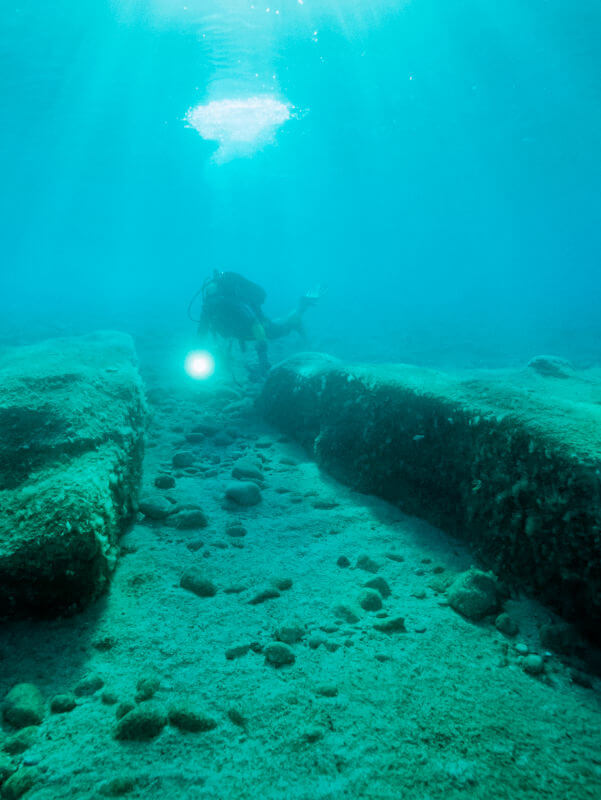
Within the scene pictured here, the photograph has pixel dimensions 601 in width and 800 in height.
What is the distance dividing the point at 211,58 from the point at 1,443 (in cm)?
2262

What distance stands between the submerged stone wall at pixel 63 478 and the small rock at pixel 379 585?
173cm

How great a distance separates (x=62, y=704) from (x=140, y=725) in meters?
0.44

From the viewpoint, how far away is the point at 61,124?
25.9 meters

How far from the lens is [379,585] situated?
2984 millimetres

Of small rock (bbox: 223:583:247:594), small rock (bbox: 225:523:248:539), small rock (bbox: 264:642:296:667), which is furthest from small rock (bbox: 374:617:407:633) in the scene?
small rock (bbox: 225:523:248:539)

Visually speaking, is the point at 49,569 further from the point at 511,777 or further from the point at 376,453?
the point at 376,453

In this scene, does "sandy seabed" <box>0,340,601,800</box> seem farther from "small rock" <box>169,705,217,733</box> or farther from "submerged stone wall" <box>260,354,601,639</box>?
"submerged stone wall" <box>260,354,601,639</box>

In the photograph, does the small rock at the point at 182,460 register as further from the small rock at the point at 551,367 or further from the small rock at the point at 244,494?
the small rock at the point at 551,367

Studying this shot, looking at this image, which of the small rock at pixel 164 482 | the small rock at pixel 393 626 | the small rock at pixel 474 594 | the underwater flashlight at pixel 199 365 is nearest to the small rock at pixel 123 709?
the small rock at pixel 393 626

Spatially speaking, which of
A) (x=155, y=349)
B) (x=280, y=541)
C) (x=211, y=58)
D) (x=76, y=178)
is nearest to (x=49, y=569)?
(x=280, y=541)

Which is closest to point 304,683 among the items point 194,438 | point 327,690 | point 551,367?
point 327,690

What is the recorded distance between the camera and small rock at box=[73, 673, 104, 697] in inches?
83.4

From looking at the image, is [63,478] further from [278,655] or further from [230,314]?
[230,314]

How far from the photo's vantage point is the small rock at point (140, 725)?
6.10ft
